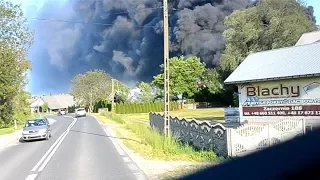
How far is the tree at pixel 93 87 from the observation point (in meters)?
109

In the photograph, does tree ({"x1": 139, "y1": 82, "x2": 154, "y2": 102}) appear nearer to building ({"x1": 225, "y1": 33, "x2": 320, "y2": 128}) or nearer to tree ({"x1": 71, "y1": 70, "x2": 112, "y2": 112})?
tree ({"x1": 71, "y1": 70, "x2": 112, "y2": 112})

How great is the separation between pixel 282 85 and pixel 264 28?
26375 millimetres

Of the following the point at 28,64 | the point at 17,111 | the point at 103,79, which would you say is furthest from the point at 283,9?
the point at 103,79

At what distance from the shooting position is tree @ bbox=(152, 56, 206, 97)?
88694 mm

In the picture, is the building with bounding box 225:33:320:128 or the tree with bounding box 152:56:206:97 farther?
the tree with bounding box 152:56:206:97

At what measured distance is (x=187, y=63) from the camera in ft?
293

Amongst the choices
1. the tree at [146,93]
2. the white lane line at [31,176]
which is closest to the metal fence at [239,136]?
the white lane line at [31,176]

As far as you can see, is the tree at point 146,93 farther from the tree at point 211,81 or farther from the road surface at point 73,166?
the road surface at point 73,166

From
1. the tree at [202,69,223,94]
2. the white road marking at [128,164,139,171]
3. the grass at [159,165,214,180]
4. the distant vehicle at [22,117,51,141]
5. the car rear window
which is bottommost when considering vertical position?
the white road marking at [128,164,139,171]

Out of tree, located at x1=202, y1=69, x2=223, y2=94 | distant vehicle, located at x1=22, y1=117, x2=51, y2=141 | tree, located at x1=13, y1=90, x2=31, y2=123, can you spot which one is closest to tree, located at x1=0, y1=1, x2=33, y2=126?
tree, located at x1=13, y1=90, x2=31, y2=123

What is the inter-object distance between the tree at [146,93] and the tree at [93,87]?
1663 centimetres

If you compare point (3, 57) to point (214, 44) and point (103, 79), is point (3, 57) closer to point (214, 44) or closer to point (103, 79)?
point (214, 44)

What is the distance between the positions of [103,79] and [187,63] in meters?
29.0

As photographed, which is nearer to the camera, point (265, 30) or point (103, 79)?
point (265, 30)
